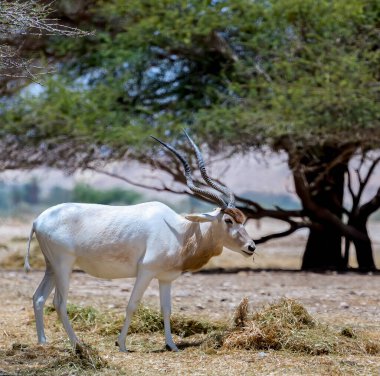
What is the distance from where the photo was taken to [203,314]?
10.4m

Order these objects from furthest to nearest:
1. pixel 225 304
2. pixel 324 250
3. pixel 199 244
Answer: pixel 324 250
pixel 225 304
pixel 199 244

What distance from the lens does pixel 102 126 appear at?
16.2 meters

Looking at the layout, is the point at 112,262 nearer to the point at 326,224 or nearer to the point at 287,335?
the point at 287,335

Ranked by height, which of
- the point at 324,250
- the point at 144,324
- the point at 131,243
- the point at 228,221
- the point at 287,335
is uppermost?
the point at 228,221

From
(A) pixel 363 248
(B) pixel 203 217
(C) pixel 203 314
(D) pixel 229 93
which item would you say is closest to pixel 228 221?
(B) pixel 203 217

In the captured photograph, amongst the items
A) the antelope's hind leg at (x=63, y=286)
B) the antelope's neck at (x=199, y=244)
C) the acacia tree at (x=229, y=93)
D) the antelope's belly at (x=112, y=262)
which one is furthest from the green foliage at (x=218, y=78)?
the antelope's hind leg at (x=63, y=286)

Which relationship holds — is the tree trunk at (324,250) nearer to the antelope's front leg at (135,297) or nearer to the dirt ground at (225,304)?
the dirt ground at (225,304)

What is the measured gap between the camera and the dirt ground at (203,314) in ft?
24.2

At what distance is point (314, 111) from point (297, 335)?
26.0 feet

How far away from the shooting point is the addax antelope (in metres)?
8.22

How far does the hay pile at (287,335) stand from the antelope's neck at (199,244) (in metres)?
0.55

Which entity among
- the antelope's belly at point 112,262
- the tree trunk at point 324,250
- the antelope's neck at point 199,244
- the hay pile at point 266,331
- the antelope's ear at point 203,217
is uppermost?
the antelope's ear at point 203,217

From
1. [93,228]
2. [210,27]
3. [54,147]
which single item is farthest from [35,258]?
[93,228]

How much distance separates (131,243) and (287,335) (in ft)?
5.14
